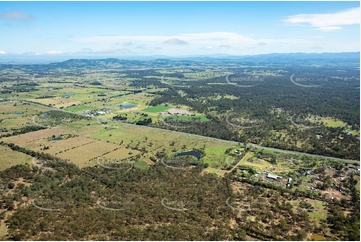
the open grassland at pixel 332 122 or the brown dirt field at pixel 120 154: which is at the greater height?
the open grassland at pixel 332 122

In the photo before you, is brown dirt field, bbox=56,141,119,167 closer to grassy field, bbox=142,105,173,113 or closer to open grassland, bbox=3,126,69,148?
open grassland, bbox=3,126,69,148

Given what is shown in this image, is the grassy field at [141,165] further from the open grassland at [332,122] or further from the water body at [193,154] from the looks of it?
the open grassland at [332,122]

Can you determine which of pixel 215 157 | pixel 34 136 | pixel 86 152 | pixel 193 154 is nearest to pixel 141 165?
pixel 193 154

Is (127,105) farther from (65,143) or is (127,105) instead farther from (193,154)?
(193,154)

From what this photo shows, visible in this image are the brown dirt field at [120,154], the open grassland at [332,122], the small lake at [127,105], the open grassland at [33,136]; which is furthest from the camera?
the small lake at [127,105]

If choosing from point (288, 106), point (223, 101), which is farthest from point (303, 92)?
point (223, 101)

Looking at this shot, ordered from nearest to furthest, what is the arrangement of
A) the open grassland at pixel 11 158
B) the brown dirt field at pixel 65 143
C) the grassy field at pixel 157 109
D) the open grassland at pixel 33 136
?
1. the open grassland at pixel 11 158
2. the brown dirt field at pixel 65 143
3. the open grassland at pixel 33 136
4. the grassy field at pixel 157 109

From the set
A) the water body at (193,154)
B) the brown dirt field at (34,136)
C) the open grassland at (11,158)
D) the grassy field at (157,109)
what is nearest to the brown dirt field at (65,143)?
the open grassland at (11,158)

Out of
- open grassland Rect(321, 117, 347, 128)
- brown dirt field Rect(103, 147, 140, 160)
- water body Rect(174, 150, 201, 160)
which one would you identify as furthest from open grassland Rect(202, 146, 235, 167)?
open grassland Rect(321, 117, 347, 128)

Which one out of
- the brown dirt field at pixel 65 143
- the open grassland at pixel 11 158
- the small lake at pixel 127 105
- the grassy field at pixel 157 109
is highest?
the small lake at pixel 127 105

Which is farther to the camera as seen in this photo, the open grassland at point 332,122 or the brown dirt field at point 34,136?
the open grassland at point 332,122
